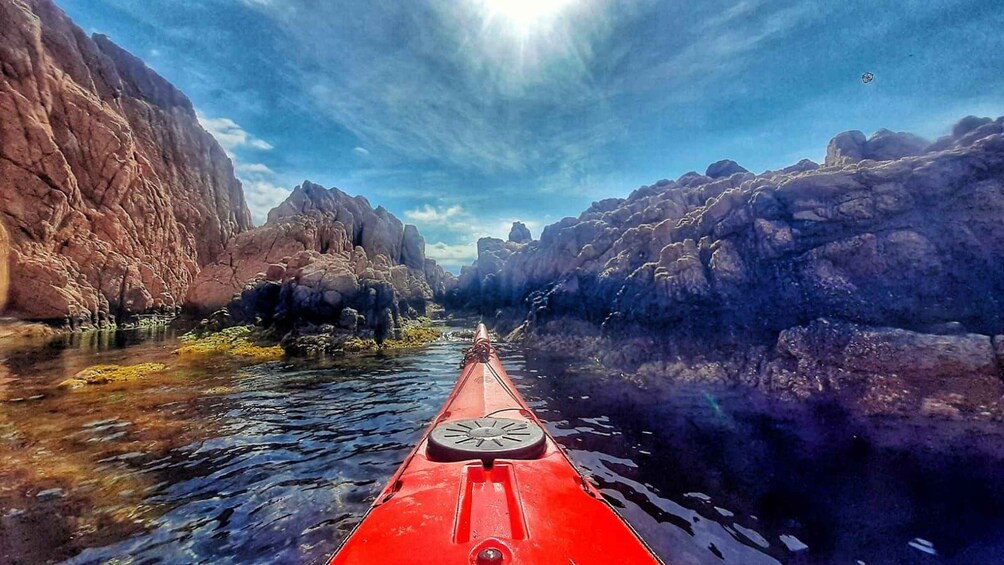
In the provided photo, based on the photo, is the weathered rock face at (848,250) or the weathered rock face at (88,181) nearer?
the weathered rock face at (848,250)

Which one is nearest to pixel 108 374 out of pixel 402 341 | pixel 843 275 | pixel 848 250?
pixel 402 341

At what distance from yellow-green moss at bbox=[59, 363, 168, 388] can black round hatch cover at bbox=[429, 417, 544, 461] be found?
61.4 ft

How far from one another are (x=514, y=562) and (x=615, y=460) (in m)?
7.30

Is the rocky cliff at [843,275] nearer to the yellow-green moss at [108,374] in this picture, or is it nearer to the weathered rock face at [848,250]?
the weathered rock face at [848,250]

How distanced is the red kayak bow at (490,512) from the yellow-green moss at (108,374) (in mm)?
18499

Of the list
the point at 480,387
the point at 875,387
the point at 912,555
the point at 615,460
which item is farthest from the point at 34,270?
the point at 875,387

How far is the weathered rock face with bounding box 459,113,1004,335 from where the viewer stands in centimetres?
1363

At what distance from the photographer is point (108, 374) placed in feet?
54.2

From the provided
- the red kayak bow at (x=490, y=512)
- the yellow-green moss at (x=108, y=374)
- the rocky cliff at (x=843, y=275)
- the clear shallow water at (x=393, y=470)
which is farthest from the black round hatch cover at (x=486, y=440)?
the yellow-green moss at (x=108, y=374)

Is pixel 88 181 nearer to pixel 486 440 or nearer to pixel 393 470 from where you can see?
pixel 393 470

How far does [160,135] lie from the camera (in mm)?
78562

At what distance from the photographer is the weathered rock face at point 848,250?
44.7ft

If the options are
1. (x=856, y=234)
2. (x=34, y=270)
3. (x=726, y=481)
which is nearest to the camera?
(x=726, y=481)

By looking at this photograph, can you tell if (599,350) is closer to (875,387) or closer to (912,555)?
(875,387)
